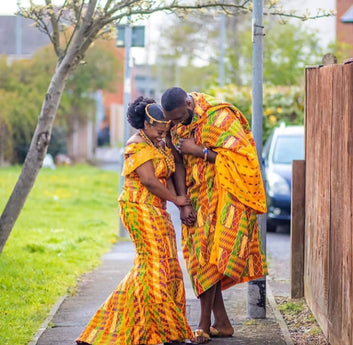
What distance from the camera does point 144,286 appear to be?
20.6ft

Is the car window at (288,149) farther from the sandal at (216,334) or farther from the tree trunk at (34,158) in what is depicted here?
the sandal at (216,334)

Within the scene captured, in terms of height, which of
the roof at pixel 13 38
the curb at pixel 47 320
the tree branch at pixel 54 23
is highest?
the roof at pixel 13 38

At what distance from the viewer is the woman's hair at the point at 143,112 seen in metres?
6.36

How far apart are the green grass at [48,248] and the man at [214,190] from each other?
154 cm

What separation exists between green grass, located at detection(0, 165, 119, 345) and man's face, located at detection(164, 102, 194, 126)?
2076 mm

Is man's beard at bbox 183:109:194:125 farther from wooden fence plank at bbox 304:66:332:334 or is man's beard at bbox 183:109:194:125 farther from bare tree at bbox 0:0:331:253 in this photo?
bare tree at bbox 0:0:331:253

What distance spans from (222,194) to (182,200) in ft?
1.05

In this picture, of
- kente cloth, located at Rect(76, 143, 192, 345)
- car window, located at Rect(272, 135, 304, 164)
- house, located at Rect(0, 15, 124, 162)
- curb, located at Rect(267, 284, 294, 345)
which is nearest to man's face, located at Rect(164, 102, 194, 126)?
kente cloth, located at Rect(76, 143, 192, 345)

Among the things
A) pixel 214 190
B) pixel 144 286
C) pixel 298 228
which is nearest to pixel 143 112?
pixel 214 190

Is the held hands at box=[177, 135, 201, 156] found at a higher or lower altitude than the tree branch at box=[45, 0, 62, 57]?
lower

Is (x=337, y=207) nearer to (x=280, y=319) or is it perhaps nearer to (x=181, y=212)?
(x=181, y=212)

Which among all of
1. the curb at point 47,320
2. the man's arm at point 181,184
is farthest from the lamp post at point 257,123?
the curb at point 47,320

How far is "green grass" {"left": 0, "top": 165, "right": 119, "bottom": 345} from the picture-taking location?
25.3ft

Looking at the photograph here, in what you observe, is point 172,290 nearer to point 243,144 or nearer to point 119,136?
point 243,144
